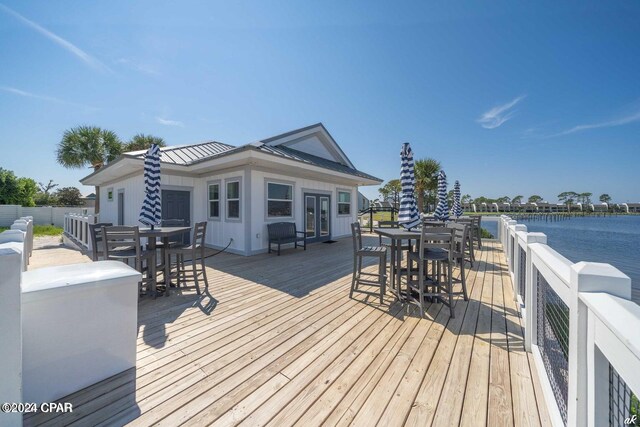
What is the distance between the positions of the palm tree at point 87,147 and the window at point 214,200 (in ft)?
34.0

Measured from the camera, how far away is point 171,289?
13.5ft

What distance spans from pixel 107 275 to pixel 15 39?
9.68 m

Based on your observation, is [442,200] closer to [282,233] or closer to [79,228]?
[282,233]

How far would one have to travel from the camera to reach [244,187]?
7172 millimetres

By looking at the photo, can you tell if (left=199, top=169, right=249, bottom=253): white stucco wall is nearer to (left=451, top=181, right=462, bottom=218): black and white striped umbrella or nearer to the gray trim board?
the gray trim board

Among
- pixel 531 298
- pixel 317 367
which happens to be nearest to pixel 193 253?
pixel 317 367

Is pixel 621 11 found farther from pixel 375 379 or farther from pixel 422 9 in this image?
pixel 375 379

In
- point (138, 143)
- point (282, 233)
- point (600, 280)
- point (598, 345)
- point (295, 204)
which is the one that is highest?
point (138, 143)

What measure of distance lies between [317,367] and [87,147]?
1809cm

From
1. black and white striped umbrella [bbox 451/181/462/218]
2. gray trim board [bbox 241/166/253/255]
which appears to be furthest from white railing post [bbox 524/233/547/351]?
black and white striped umbrella [bbox 451/181/462/218]

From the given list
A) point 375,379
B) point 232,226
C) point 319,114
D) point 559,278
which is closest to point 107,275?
point 375,379

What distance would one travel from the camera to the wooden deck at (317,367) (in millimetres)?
1622

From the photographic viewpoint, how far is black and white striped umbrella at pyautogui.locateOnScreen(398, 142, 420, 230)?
372 centimetres

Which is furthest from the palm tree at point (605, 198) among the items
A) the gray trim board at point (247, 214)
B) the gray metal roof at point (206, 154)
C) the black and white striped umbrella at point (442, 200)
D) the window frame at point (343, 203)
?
the gray trim board at point (247, 214)
